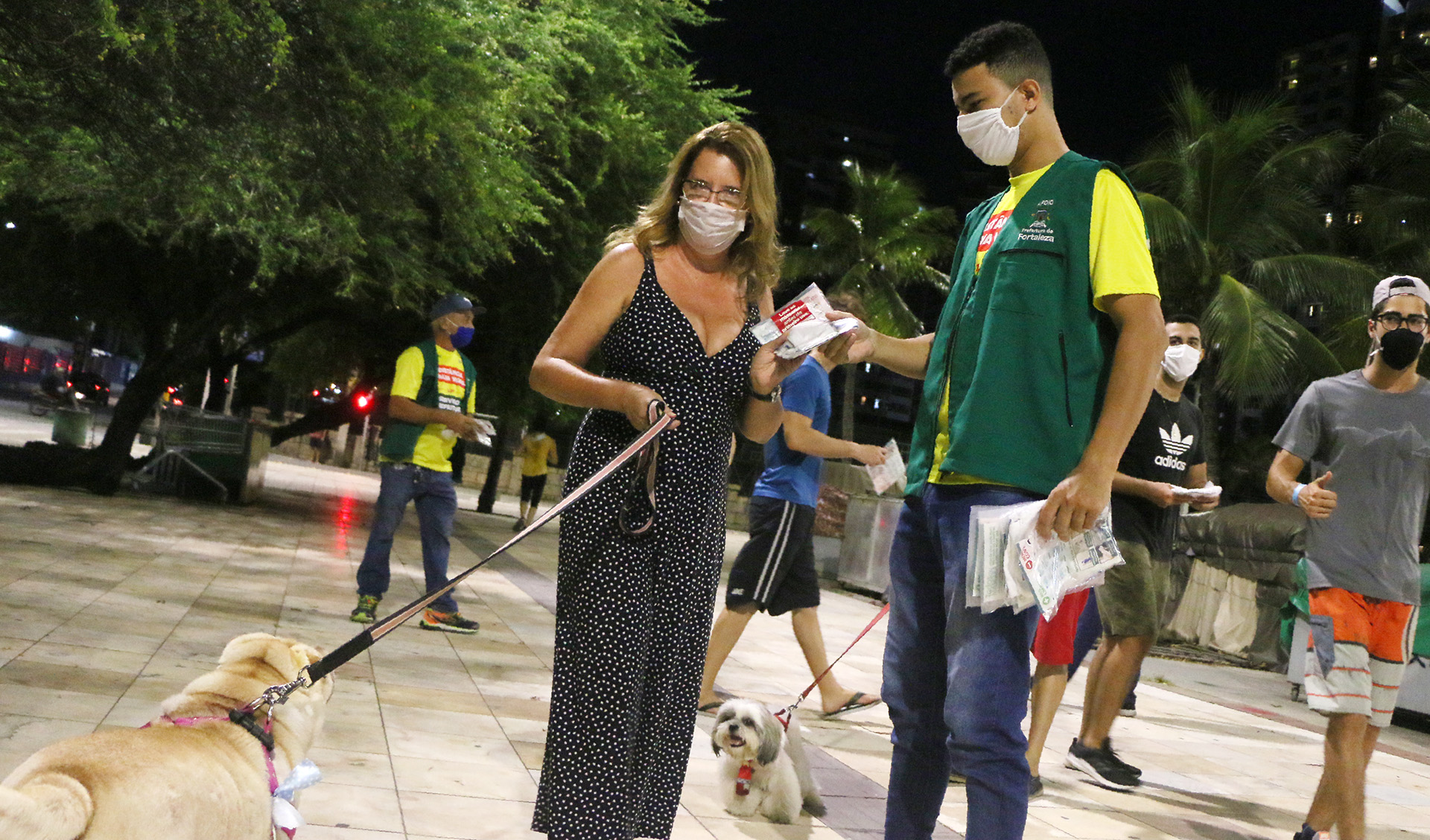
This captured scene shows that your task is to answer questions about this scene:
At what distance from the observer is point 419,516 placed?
732 centimetres

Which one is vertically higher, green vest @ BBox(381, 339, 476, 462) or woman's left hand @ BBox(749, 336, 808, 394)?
woman's left hand @ BBox(749, 336, 808, 394)

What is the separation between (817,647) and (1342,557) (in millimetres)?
2722

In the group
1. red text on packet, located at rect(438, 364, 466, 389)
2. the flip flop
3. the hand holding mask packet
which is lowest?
the flip flop

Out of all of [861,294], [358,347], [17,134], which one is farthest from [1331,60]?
[17,134]

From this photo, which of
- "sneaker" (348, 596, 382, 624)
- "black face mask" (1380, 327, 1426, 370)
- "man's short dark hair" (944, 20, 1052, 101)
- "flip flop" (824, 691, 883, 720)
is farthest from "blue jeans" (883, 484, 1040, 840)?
"sneaker" (348, 596, 382, 624)

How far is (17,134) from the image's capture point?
347 inches

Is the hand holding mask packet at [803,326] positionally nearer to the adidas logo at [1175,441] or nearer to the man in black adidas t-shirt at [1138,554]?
the man in black adidas t-shirt at [1138,554]

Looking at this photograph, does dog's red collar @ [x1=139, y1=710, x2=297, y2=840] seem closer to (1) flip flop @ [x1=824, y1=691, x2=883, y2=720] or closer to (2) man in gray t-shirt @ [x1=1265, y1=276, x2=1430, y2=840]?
(2) man in gray t-shirt @ [x1=1265, y1=276, x2=1430, y2=840]

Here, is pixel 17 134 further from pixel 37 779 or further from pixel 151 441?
pixel 151 441

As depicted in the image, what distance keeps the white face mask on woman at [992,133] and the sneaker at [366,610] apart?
5.67 m

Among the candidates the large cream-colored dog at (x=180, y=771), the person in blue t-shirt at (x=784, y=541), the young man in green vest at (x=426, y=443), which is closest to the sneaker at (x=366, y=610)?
the young man in green vest at (x=426, y=443)

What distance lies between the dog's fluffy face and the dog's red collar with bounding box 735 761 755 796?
0.12ft

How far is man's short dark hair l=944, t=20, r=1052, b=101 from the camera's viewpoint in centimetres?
288

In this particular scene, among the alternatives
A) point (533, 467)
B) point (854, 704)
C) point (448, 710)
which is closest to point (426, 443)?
point (448, 710)
